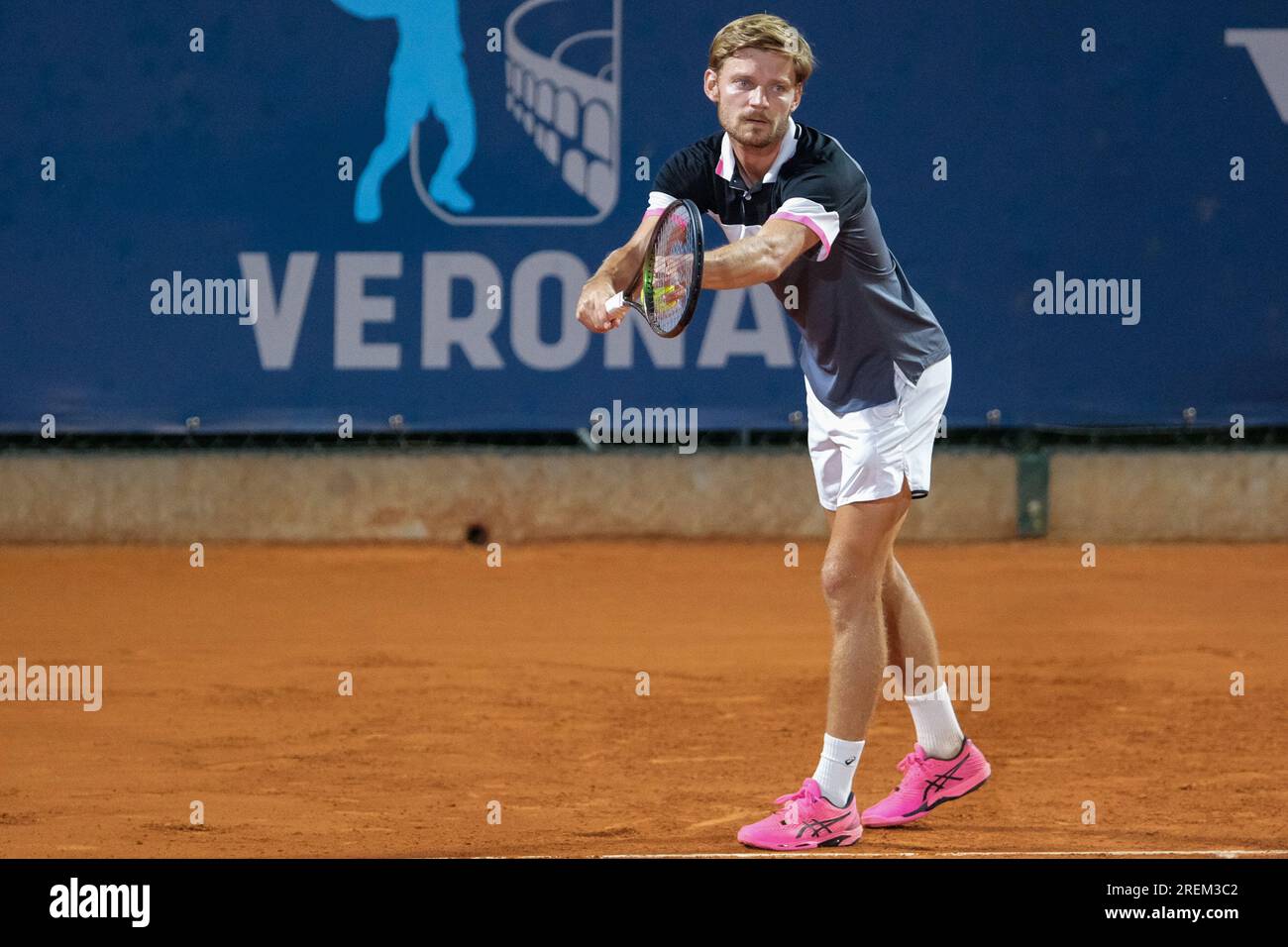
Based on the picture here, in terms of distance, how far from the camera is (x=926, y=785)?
3.89 meters

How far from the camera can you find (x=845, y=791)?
362 cm

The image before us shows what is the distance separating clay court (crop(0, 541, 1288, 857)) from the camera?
3.80 m

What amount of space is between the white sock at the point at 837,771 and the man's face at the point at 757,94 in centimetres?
127

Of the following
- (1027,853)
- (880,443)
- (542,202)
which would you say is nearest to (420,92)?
(542,202)

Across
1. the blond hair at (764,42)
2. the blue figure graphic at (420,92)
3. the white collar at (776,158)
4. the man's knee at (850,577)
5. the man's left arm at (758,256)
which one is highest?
the blue figure graphic at (420,92)

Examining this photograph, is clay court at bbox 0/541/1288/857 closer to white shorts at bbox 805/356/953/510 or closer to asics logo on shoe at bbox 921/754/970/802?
asics logo on shoe at bbox 921/754/970/802

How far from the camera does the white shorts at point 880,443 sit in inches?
144

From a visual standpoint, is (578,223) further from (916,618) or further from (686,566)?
(916,618)

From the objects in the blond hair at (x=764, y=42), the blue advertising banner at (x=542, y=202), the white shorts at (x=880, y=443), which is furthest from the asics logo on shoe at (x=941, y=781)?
the blue advertising banner at (x=542, y=202)

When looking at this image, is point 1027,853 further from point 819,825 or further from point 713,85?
point 713,85

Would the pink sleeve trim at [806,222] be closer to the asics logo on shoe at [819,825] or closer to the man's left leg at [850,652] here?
the man's left leg at [850,652]

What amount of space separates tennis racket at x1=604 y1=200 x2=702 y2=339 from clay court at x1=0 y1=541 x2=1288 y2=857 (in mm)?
1093

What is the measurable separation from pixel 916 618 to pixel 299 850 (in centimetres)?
146

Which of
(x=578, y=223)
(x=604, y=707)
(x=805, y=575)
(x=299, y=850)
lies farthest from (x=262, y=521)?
(x=299, y=850)
